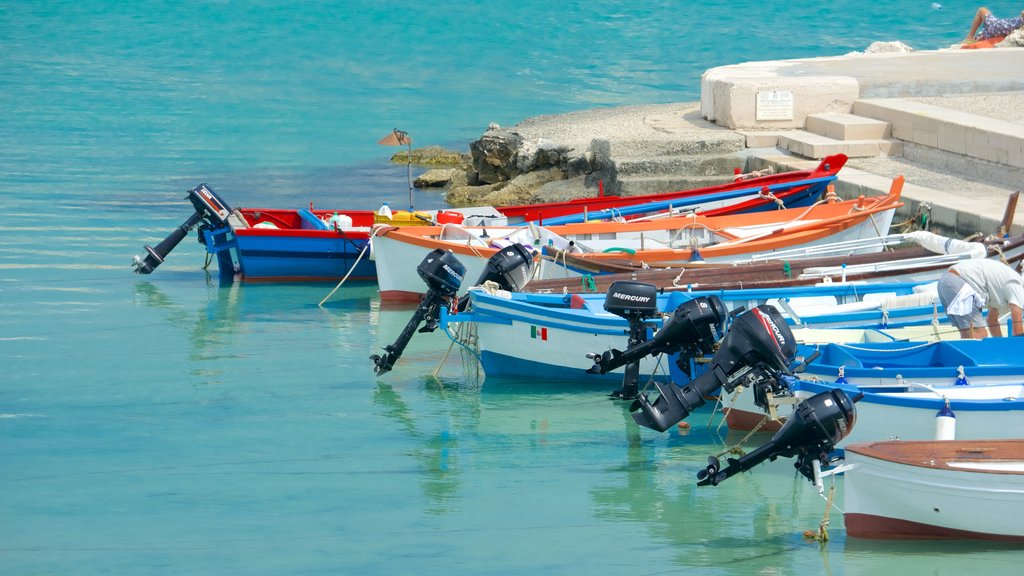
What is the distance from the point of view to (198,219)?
49.5 feet

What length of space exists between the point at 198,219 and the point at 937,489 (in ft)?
32.6

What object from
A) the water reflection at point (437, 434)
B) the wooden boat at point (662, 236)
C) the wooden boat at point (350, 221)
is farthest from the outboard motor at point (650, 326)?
the wooden boat at point (350, 221)

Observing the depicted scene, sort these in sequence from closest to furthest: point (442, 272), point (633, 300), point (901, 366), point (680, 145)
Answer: point (901, 366)
point (633, 300)
point (442, 272)
point (680, 145)

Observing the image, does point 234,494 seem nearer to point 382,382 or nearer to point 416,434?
point 416,434

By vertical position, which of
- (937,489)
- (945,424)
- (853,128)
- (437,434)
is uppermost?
(853,128)

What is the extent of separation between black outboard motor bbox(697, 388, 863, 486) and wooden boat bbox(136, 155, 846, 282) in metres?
7.50

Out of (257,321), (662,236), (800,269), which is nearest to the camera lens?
(800,269)

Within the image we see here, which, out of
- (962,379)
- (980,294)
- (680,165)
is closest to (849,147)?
(680,165)

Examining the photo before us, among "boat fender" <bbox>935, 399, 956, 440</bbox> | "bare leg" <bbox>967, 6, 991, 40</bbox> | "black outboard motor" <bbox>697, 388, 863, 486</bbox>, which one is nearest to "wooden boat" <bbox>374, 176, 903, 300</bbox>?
"boat fender" <bbox>935, 399, 956, 440</bbox>

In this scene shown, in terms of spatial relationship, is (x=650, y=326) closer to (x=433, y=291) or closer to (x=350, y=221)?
(x=433, y=291)

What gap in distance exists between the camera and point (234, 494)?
8.34 metres

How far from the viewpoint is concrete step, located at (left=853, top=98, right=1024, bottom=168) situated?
14.3 m

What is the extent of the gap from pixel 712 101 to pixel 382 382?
895cm

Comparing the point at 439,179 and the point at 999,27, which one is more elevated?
the point at 999,27
